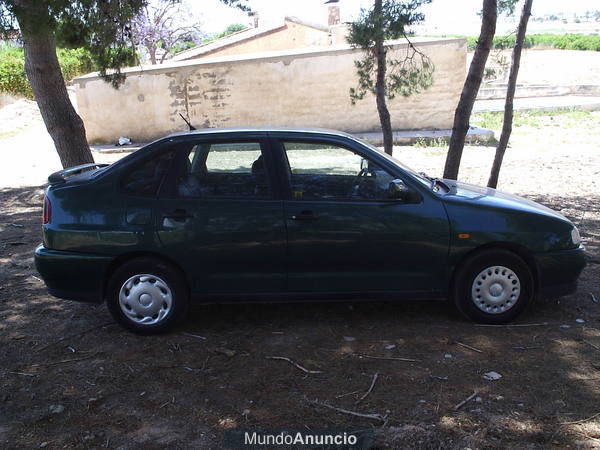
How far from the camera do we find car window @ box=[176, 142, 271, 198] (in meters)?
4.63

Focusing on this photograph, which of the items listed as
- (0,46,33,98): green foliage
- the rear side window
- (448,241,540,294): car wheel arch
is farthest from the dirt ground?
(0,46,33,98): green foliage

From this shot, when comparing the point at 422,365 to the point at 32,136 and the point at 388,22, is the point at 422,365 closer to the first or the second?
the point at 388,22

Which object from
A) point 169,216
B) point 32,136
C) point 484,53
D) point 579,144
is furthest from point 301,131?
point 32,136

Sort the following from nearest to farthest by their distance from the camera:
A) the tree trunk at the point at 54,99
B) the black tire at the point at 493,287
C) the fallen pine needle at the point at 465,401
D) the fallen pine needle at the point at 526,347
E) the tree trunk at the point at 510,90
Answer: the fallen pine needle at the point at 465,401 < the fallen pine needle at the point at 526,347 < the black tire at the point at 493,287 < the tree trunk at the point at 54,99 < the tree trunk at the point at 510,90

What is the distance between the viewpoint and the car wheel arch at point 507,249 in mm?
4645

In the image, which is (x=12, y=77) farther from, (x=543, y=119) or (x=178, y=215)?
(x=178, y=215)

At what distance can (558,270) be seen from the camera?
4.68 meters

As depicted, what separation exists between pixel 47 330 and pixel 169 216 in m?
1.52

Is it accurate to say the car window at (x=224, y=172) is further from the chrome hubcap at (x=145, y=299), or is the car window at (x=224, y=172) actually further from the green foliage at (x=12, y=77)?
the green foliage at (x=12, y=77)

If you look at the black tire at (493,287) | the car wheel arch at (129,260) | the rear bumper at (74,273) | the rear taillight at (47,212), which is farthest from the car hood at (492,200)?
the rear taillight at (47,212)

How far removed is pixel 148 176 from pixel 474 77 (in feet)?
16.2

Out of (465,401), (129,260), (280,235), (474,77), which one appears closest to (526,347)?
(465,401)

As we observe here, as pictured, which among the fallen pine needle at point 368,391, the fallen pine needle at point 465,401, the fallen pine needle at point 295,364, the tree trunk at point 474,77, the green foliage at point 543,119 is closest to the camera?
the fallen pine needle at point 465,401

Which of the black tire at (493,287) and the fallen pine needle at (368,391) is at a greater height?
the black tire at (493,287)
